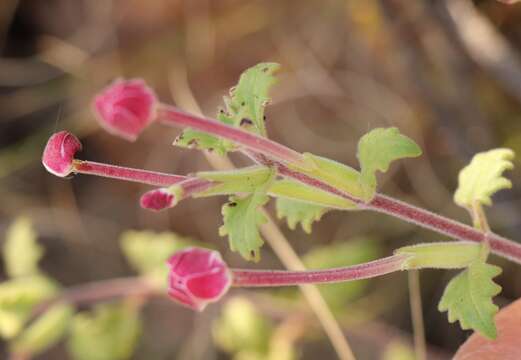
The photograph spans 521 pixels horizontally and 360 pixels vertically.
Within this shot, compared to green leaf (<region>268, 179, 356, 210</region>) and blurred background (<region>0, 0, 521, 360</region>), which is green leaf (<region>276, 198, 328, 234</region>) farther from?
blurred background (<region>0, 0, 521, 360</region>)

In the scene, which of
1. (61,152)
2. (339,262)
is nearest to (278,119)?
(339,262)

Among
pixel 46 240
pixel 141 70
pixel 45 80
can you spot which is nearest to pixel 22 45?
pixel 45 80

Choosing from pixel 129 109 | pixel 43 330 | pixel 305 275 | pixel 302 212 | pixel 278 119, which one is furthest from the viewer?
pixel 278 119

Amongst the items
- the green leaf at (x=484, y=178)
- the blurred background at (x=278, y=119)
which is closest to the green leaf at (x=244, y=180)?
the green leaf at (x=484, y=178)

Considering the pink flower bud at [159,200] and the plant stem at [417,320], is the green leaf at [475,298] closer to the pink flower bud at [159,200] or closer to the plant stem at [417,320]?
the pink flower bud at [159,200]

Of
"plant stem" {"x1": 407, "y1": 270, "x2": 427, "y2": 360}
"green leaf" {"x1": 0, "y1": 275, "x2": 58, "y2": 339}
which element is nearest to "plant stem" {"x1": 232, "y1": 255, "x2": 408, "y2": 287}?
"plant stem" {"x1": 407, "y1": 270, "x2": 427, "y2": 360}

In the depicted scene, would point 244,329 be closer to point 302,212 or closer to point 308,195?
point 302,212

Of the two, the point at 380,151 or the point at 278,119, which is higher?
the point at 278,119
